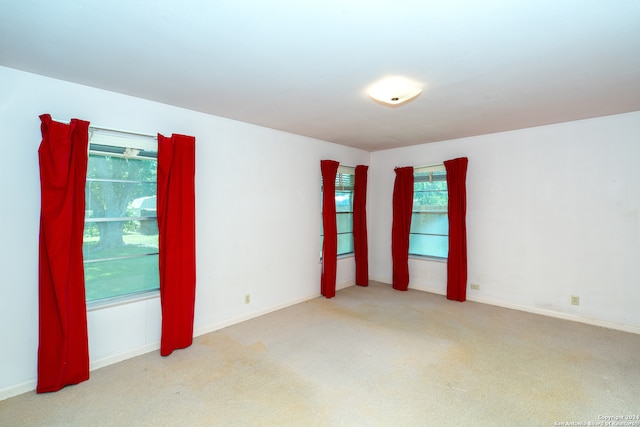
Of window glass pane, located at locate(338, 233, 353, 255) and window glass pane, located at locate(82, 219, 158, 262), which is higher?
window glass pane, located at locate(82, 219, 158, 262)

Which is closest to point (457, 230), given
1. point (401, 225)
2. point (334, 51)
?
point (401, 225)

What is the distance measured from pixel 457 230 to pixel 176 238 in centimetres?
365

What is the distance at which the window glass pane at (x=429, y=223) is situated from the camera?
4.82 metres

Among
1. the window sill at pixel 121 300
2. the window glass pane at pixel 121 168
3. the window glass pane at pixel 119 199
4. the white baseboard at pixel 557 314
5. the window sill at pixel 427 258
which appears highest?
the window glass pane at pixel 121 168

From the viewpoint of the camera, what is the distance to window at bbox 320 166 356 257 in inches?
198

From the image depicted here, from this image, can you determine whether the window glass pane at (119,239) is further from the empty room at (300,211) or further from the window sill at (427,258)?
the window sill at (427,258)

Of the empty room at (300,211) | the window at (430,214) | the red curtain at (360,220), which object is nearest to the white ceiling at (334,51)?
the empty room at (300,211)

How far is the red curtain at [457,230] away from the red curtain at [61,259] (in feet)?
14.1

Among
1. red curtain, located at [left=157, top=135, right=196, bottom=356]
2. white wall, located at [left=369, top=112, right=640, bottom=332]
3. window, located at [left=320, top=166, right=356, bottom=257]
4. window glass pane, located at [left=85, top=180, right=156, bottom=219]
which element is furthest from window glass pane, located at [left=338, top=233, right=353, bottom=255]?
window glass pane, located at [left=85, top=180, right=156, bottom=219]

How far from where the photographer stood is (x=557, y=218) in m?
3.79

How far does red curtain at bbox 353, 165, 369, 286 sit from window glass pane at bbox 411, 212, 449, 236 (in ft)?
2.73

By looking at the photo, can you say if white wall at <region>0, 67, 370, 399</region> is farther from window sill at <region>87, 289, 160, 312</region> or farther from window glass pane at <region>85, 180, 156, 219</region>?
window glass pane at <region>85, 180, 156, 219</region>

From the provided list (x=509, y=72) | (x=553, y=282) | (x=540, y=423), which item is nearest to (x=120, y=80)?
(x=509, y=72)

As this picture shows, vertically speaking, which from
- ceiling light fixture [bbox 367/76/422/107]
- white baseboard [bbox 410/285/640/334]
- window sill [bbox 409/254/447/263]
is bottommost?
white baseboard [bbox 410/285/640/334]
